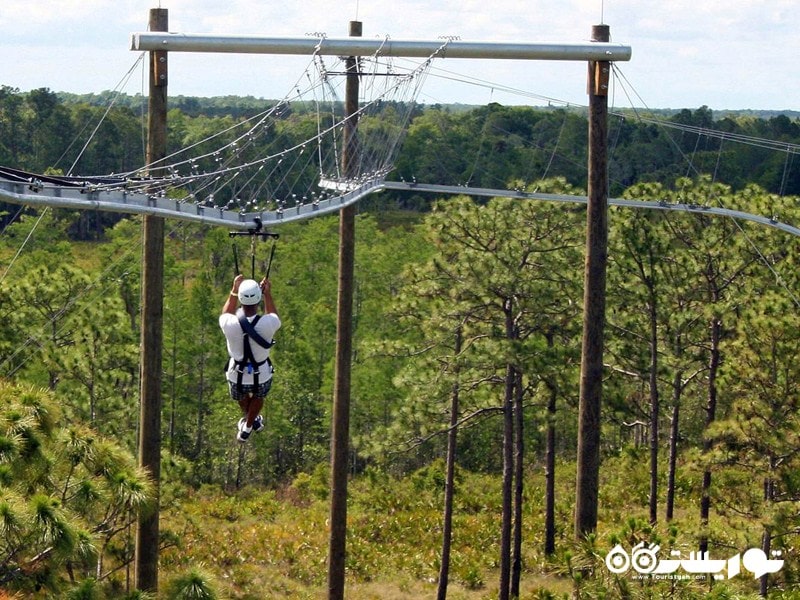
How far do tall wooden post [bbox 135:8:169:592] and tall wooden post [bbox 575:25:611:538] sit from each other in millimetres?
4276

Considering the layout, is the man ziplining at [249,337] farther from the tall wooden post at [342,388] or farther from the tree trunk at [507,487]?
the tree trunk at [507,487]

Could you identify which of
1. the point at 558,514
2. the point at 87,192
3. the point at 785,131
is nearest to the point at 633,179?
the point at 785,131

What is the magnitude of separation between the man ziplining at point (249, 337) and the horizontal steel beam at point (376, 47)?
3.05 meters

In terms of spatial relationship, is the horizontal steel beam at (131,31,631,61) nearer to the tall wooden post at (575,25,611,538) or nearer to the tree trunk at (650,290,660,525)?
the tall wooden post at (575,25,611,538)

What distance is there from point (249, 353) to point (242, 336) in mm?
200

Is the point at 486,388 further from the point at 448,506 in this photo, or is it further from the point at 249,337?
the point at 249,337

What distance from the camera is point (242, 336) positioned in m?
10.8

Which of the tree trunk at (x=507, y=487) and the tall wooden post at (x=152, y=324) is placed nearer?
the tall wooden post at (x=152, y=324)

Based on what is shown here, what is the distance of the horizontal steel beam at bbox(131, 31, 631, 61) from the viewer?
1257 cm

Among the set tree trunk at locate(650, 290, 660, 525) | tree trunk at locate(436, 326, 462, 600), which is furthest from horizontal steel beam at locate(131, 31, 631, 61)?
tree trunk at locate(650, 290, 660, 525)

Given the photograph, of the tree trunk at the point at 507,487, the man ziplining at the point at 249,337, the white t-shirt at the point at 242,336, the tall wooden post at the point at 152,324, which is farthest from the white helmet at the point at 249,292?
the tree trunk at the point at 507,487

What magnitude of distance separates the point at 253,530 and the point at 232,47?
16.3 m

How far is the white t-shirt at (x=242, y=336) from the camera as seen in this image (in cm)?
1072

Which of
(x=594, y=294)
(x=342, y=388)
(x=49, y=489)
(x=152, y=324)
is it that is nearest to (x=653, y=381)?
(x=342, y=388)
